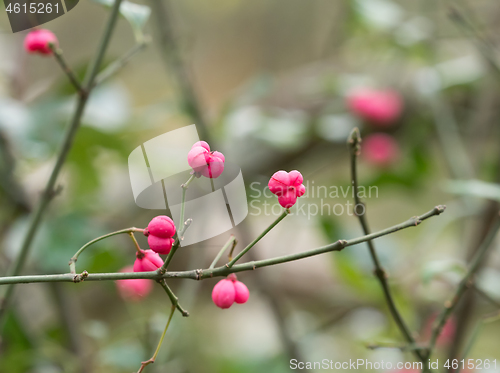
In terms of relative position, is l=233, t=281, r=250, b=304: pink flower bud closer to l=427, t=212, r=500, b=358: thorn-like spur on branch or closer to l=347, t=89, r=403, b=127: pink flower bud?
l=427, t=212, r=500, b=358: thorn-like spur on branch

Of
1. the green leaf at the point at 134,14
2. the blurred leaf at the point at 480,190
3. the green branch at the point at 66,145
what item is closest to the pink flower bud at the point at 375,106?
the blurred leaf at the point at 480,190

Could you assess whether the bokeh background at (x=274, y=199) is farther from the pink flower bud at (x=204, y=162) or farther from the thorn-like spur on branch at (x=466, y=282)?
the pink flower bud at (x=204, y=162)

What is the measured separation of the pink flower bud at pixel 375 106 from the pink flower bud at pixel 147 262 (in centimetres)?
96

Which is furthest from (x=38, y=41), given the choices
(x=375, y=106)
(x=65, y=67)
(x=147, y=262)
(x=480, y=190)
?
(x=375, y=106)

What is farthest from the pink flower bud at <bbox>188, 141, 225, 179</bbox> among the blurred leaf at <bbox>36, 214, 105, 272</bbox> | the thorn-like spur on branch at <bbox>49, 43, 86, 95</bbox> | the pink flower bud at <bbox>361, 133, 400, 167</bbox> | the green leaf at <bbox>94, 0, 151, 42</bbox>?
the pink flower bud at <bbox>361, 133, 400, 167</bbox>

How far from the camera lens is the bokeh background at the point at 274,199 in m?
0.79

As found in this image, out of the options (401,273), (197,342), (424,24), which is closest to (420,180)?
(401,273)

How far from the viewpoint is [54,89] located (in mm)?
944

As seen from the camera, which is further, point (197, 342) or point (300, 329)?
point (197, 342)

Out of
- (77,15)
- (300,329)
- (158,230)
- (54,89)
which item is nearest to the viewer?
(158,230)

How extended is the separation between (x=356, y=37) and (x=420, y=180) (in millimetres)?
411

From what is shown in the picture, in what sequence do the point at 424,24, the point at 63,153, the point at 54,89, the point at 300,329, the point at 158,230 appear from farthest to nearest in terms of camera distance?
the point at 300,329 < the point at 424,24 < the point at 54,89 < the point at 63,153 < the point at 158,230

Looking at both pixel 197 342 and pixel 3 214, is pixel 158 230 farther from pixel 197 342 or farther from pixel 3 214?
pixel 197 342

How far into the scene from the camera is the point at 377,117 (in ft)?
3.89
